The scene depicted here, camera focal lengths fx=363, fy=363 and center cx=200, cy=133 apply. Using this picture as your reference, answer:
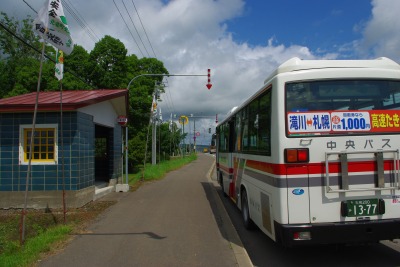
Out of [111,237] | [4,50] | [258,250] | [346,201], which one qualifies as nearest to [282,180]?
[346,201]

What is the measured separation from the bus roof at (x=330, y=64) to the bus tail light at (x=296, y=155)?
1.26 metres

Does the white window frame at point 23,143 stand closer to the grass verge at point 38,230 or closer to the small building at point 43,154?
the small building at point 43,154

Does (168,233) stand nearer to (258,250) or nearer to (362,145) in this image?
(258,250)

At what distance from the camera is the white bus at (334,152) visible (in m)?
5.19

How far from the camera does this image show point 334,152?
5.26 metres

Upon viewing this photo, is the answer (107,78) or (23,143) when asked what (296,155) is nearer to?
(23,143)

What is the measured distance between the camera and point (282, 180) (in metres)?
5.22

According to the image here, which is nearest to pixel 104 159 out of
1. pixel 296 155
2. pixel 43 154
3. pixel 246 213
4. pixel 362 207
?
pixel 43 154

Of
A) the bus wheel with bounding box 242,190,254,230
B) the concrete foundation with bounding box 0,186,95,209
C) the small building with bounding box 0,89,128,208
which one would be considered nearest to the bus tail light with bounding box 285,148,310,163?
the bus wheel with bounding box 242,190,254,230

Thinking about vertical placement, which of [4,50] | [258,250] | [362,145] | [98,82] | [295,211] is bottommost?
[258,250]

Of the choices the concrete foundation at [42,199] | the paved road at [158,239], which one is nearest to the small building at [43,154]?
the concrete foundation at [42,199]

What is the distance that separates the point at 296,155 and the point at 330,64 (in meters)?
1.61

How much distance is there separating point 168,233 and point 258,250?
204 cm

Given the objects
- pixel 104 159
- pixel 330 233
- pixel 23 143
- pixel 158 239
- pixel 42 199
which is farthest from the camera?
pixel 104 159
